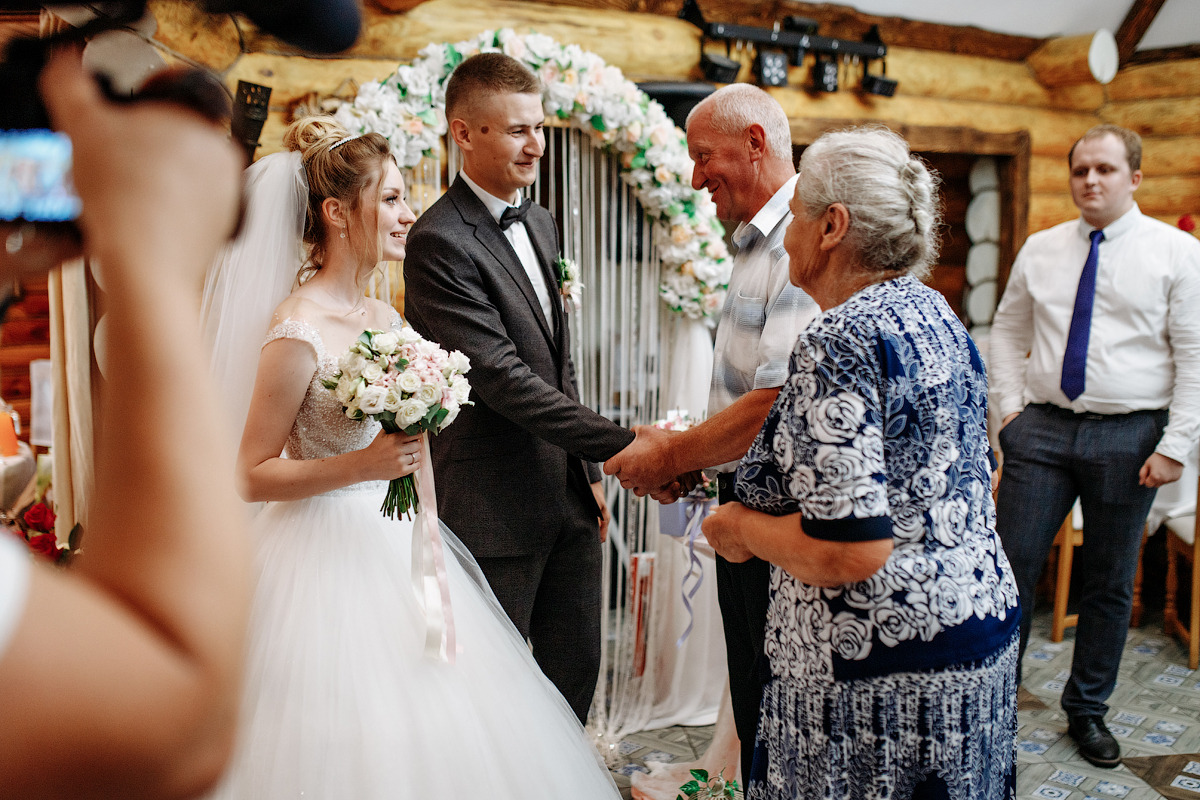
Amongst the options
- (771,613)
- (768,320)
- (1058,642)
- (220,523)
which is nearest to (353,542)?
(771,613)

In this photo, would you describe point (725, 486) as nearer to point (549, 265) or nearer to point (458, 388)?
point (458, 388)

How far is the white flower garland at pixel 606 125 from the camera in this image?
3.20m

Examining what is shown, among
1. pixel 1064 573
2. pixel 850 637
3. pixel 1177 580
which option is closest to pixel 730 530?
pixel 850 637

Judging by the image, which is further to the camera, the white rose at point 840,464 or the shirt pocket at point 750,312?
the shirt pocket at point 750,312

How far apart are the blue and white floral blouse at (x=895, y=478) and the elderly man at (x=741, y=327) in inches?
20.3

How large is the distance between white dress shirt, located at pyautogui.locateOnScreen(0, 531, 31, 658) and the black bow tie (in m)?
2.13

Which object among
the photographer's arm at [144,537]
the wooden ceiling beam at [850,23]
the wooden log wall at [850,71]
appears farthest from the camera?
the wooden ceiling beam at [850,23]

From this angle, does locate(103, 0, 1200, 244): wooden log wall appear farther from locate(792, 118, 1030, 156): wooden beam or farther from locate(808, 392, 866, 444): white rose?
locate(808, 392, 866, 444): white rose

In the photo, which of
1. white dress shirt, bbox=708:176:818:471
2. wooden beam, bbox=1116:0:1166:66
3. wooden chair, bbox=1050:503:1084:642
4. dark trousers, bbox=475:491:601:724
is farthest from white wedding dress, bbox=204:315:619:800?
wooden beam, bbox=1116:0:1166:66

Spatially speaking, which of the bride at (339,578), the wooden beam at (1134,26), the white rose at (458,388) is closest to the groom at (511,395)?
the bride at (339,578)

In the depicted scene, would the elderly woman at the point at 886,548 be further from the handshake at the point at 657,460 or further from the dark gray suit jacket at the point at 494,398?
the dark gray suit jacket at the point at 494,398

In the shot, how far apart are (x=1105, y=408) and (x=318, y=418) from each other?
A: 2662mm

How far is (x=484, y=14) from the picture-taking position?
12.7 ft

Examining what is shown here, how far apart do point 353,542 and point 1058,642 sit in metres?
3.74
